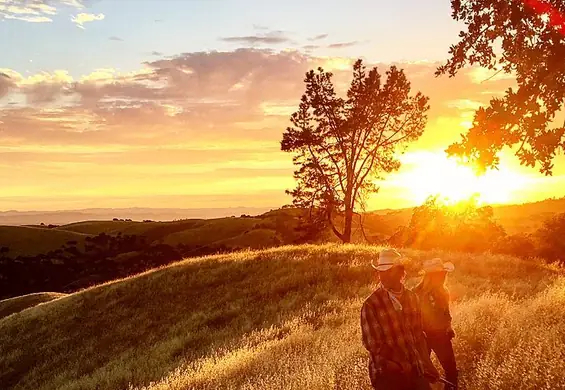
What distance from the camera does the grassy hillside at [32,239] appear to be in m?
98.8

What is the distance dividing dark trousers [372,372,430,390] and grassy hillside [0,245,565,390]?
7.48 ft

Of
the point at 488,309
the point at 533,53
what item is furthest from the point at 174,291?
the point at 533,53

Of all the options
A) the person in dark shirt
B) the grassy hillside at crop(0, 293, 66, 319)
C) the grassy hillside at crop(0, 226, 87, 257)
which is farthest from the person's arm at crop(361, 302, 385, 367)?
the grassy hillside at crop(0, 226, 87, 257)

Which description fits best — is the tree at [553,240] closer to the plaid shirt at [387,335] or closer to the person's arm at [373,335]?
the plaid shirt at [387,335]

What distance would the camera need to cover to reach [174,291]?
27688 mm

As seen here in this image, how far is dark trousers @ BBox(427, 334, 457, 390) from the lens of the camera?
28.2 feet

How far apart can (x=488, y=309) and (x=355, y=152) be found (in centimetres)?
2544

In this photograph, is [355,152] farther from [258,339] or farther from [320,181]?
[258,339]

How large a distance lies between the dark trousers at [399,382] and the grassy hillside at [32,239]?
327 feet

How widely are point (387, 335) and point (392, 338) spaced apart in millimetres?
58

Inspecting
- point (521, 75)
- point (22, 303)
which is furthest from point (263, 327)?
point (22, 303)

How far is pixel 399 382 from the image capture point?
611 centimetres

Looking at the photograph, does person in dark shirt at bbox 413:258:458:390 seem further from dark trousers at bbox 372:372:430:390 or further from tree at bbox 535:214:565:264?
tree at bbox 535:214:565:264

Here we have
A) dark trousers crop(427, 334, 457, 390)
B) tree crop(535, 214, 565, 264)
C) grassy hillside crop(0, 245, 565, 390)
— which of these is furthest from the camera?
tree crop(535, 214, 565, 264)
